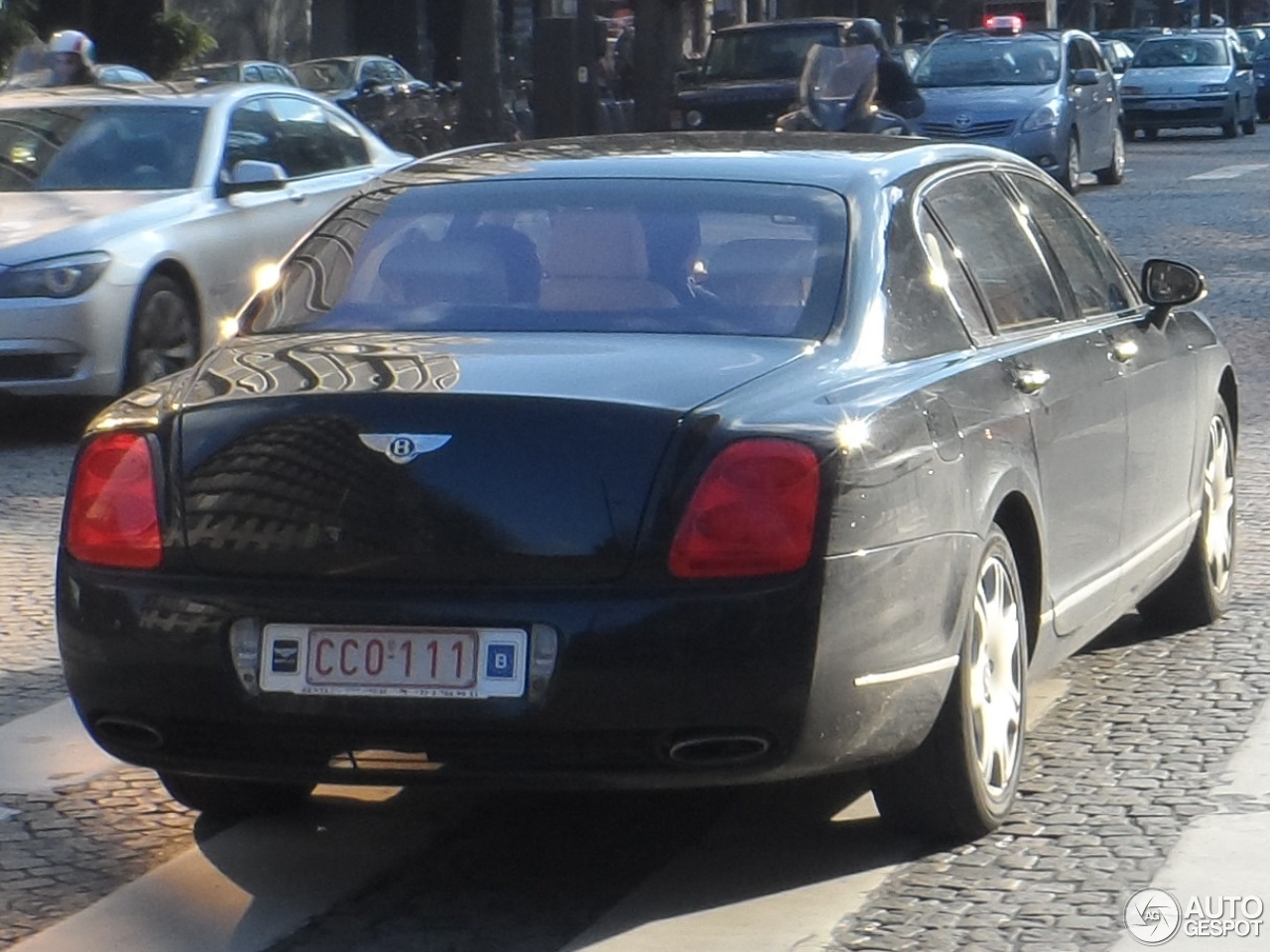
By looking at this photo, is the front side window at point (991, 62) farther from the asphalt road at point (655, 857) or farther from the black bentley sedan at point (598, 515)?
the black bentley sedan at point (598, 515)

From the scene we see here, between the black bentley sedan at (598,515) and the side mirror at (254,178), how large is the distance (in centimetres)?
577

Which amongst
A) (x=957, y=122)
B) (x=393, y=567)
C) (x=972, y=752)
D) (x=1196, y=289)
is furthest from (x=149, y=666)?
(x=957, y=122)

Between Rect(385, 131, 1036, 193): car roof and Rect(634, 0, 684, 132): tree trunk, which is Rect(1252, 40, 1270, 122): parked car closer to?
Rect(634, 0, 684, 132): tree trunk

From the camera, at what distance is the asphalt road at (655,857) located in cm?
460

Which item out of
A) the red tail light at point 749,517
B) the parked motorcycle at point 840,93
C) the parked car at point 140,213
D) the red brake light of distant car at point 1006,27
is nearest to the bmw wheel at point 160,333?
the parked car at point 140,213

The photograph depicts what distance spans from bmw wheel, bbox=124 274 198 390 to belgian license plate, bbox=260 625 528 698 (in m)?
6.45

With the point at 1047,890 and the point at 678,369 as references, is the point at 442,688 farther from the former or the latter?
the point at 1047,890

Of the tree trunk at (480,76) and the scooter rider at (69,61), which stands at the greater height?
the scooter rider at (69,61)

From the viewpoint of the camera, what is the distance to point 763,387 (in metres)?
4.71

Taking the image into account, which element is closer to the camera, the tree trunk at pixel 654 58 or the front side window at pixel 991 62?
the front side window at pixel 991 62

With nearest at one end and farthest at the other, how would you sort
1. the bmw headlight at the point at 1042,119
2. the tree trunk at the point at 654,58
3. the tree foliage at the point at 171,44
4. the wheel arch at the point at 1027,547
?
the wheel arch at the point at 1027,547 < the bmw headlight at the point at 1042,119 < the tree trunk at the point at 654,58 < the tree foliage at the point at 171,44

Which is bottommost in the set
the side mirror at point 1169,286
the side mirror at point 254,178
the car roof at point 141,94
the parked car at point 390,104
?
the parked car at point 390,104

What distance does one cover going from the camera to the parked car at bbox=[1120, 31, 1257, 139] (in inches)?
1515

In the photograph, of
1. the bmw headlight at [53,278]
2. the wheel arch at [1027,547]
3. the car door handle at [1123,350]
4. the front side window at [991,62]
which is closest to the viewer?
the wheel arch at [1027,547]
